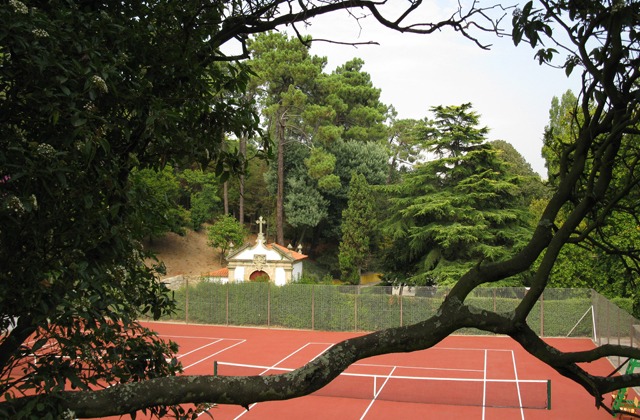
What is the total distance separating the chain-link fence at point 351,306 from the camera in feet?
83.6

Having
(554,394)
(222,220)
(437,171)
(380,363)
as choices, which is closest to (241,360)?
(380,363)

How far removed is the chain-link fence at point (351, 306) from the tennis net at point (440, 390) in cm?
786

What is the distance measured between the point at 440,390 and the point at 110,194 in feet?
50.4

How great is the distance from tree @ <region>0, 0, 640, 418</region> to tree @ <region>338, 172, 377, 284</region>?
3571cm

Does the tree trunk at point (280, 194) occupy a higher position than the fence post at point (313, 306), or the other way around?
the tree trunk at point (280, 194)

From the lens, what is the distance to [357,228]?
39938 millimetres

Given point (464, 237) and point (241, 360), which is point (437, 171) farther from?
point (241, 360)

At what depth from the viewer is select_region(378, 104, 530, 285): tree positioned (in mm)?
30812

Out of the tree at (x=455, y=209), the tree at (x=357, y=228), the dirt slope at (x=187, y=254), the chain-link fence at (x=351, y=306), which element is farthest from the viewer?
the dirt slope at (x=187, y=254)

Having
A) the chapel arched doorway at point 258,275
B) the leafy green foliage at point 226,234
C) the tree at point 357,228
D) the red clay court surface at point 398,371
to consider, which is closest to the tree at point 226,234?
the leafy green foliage at point 226,234

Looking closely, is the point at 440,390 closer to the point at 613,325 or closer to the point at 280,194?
the point at 613,325

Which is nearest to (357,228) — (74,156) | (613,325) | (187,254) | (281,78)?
(281,78)

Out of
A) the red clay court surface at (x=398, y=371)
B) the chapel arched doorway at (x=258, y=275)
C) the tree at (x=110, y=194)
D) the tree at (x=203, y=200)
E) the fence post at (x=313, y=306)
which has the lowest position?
the red clay court surface at (x=398, y=371)

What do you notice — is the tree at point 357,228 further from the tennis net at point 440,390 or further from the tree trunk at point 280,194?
the tennis net at point 440,390
